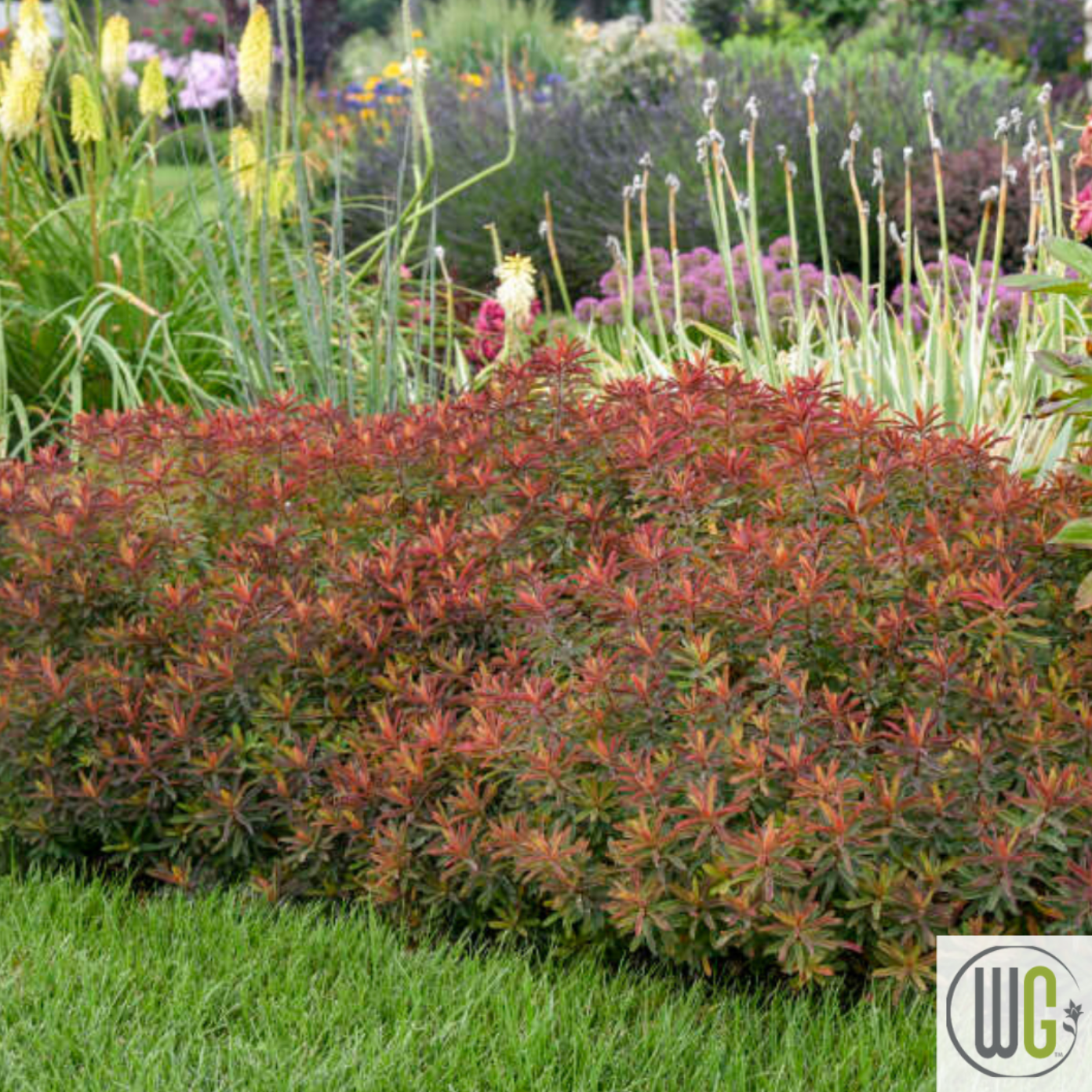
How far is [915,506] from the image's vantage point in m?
3.00

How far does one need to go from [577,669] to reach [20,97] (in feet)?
9.18

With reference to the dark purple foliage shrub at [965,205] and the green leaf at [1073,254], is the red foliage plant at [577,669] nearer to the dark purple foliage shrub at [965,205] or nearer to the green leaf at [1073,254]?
the green leaf at [1073,254]

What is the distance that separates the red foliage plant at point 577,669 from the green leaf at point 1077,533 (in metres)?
0.10

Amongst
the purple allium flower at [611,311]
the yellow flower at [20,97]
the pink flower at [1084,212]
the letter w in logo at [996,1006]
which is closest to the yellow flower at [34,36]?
the yellow flower at [20,97]

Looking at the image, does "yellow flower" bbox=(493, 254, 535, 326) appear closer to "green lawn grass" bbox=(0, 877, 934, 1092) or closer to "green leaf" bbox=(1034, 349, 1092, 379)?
"green leaf" bbox=(1034, 349, 1092, 379)

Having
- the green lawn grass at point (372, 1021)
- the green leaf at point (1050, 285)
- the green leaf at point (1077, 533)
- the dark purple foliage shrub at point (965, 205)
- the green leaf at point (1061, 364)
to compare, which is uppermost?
the green leaf at point (1050, 285)

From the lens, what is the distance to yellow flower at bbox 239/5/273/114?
4.41m

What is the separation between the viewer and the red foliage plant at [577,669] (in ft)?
8.06

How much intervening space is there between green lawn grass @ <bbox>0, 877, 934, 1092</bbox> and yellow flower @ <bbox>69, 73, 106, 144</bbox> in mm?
2663

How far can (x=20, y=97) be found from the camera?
442 cm

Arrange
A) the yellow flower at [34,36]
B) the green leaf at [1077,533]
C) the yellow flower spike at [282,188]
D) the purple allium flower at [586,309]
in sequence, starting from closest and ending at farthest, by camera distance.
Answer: the green leaf at [1077,533] → the yellow flower at [34,36] → the yellow flower spike at [282,188] → the purple allium flower at [586,309]

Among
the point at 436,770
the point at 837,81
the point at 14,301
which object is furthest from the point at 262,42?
the point at 837,81

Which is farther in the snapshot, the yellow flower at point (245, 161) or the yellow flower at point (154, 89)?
the yellow flower at point (245, 161)

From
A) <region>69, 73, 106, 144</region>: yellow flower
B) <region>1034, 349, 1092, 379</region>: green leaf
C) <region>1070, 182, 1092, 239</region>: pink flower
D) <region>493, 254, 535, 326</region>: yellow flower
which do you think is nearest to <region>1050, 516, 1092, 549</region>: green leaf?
<region>1034, 349, 1092, 379</region>: green leaf
